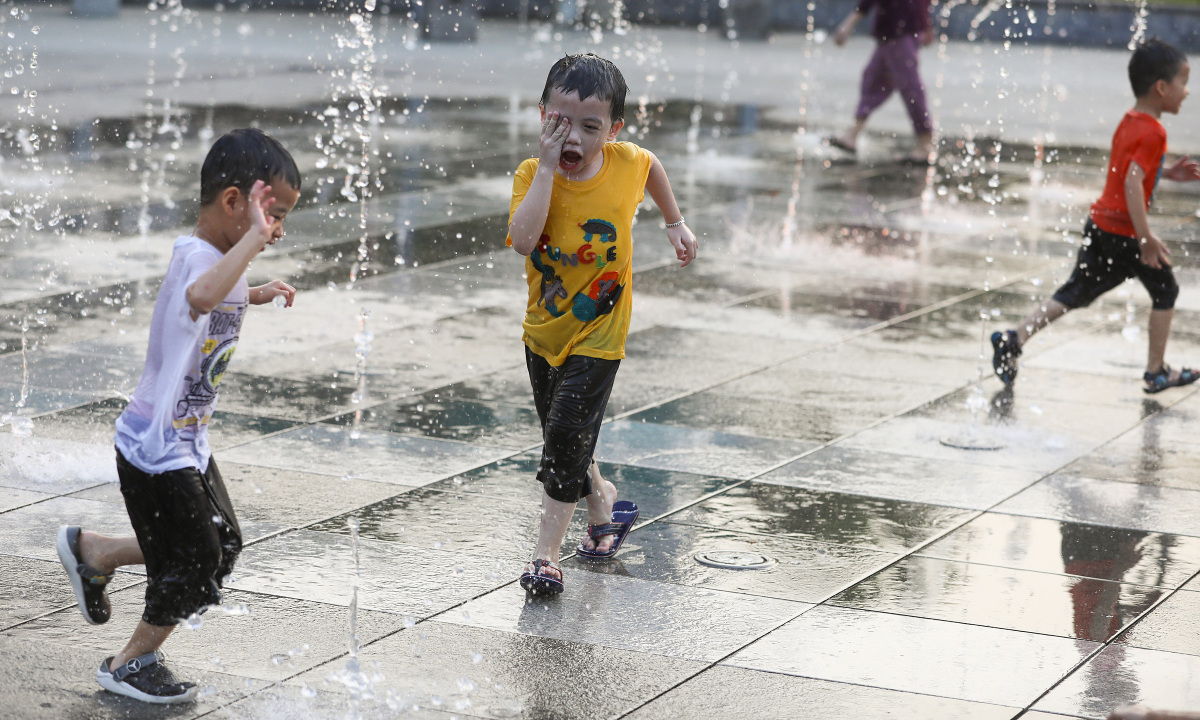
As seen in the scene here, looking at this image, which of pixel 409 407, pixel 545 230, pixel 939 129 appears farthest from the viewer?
pixel 939 129

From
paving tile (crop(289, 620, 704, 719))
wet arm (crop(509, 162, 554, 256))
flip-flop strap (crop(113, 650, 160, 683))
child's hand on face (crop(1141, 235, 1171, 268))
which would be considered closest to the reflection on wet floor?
paving tile (crop(289, 620, 704, 719))

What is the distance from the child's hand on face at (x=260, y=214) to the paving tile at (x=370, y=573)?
4.34 ft

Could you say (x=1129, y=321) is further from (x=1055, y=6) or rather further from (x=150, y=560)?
(x=1055, y=6)

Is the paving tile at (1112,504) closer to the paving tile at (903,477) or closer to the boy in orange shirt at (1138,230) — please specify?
the paving tile at (903,477)

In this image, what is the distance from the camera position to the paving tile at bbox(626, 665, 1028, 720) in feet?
12.7

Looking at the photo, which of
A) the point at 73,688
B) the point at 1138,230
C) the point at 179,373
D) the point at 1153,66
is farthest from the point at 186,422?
the point at 1153,66

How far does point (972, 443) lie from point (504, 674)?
3.01m

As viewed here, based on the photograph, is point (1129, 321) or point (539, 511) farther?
point (1129, 321)

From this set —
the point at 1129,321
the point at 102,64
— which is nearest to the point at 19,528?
the point at 1129,321

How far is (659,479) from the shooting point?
589 cm

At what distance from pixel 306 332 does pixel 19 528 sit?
2946 mm

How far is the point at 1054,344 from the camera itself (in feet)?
27.4

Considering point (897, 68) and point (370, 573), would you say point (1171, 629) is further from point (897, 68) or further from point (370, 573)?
point (897, 68)

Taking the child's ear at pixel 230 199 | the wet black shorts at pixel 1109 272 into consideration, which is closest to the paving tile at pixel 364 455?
the child's ear at pixel 230 199
